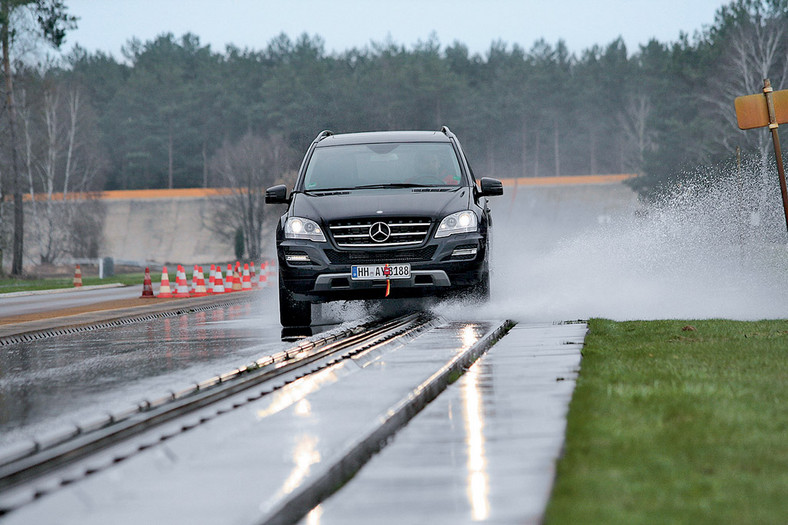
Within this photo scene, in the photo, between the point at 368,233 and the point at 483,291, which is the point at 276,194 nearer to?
the point at 368,233

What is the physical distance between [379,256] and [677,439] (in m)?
7.41

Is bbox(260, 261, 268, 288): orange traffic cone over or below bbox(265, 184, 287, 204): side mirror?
below

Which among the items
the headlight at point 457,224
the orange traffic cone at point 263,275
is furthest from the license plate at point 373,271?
the orange traffic cone at point 263,275

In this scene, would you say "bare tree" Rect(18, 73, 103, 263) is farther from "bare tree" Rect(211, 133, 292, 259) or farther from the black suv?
the black suv

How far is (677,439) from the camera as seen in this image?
4.93m

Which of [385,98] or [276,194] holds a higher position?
[385,98]

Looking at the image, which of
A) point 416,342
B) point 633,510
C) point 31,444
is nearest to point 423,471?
point 633,510

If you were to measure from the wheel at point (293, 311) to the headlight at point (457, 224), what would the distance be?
1786 millimetres

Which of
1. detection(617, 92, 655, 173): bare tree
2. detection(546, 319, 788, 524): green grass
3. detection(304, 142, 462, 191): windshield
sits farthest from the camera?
detection(617, 92, 655, 173): bare tree

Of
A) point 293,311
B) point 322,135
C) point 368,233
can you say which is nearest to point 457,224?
point 368,233

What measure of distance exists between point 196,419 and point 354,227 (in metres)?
6.40

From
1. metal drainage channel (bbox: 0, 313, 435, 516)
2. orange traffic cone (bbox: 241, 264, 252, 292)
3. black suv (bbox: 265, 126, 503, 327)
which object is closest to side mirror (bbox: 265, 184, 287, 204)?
black suv (bbox: 265, 126, 503, 327)

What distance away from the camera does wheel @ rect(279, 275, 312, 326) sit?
12.7 meters

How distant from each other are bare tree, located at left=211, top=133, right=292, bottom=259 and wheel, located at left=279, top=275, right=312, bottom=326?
62884mm
